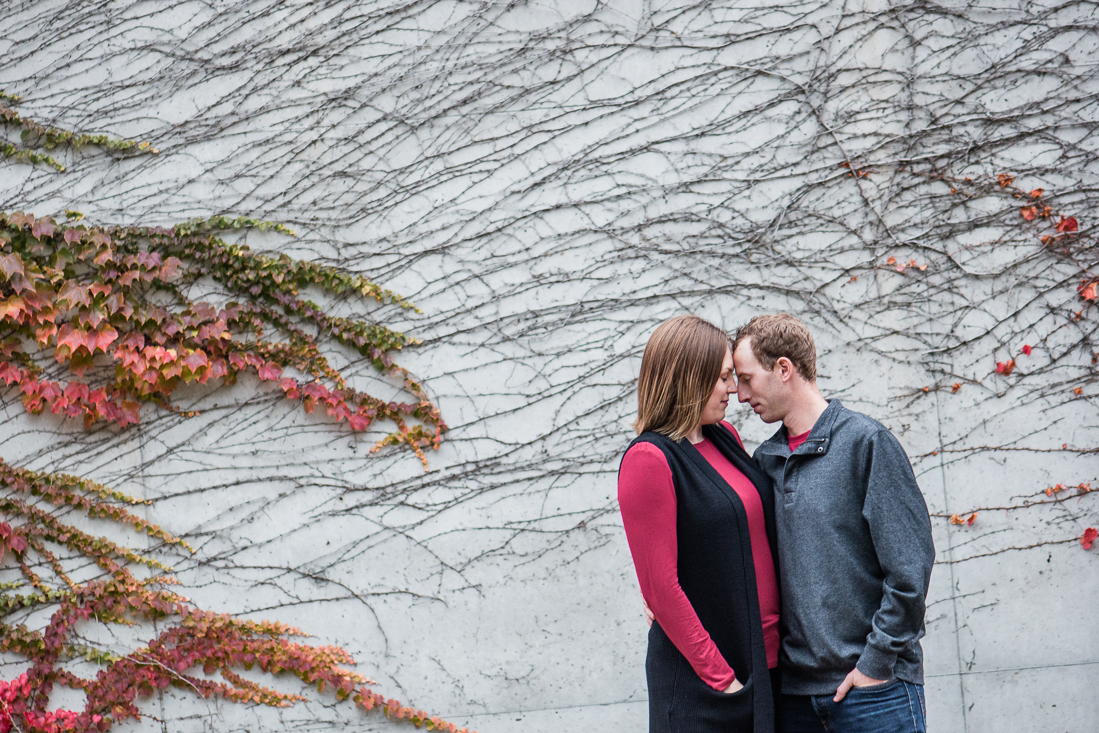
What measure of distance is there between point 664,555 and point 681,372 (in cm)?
40

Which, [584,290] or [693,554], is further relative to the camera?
[584,290]

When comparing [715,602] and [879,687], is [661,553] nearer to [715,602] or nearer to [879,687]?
[715,602]

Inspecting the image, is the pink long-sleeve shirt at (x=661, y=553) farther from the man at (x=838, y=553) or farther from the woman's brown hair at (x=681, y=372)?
the man at (x=838, y=553)

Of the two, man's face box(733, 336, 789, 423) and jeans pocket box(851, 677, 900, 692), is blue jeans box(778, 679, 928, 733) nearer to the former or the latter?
jeans pocket box(851, 677, 900, 692)

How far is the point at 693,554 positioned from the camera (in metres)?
1.58

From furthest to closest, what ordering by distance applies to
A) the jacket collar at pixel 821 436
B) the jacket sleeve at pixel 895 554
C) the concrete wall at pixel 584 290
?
the concrete wall at pixel 584 290 < the jacket collar at pixel 821 436 < the jacket sleeve at pixel 895 554

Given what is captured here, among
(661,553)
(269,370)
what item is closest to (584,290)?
(269,370)

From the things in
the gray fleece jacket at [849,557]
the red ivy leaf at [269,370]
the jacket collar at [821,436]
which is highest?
the red ivy leaf at [269,370]

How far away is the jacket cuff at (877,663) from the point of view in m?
1.50

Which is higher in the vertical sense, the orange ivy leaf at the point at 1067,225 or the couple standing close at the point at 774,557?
the orange ivy leaf at the point at 1067,225

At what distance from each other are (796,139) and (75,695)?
3.34 metres

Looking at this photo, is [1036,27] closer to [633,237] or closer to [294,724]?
[633,237]

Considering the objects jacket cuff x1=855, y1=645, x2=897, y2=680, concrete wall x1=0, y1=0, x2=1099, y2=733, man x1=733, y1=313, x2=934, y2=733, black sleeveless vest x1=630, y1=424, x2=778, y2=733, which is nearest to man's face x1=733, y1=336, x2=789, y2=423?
man x1=733, y1=313, x2=934, y2=733

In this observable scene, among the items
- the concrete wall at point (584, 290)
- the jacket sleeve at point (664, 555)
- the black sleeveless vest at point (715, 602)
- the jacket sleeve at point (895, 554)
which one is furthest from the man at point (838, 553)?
the concrete wall at point (584, 290)
